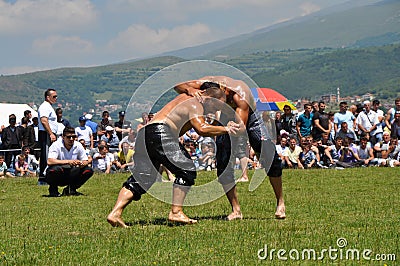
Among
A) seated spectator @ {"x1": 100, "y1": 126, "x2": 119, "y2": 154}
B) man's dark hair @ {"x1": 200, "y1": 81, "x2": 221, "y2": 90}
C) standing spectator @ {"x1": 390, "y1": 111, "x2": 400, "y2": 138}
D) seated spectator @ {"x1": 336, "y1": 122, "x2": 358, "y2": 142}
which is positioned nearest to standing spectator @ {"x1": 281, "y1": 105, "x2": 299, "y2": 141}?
seated spectator @ {"x1": 336, "y1": 122, "x2": 358, "y2": 142}

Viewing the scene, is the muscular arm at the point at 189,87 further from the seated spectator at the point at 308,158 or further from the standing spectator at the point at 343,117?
the standing spectator at the point at 343,117

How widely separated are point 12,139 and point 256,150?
1279 centimetres

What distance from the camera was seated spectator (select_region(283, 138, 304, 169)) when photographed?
18770mm

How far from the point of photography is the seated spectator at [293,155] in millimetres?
18770

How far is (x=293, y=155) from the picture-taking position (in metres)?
18.8

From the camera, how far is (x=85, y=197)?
39.7 ft

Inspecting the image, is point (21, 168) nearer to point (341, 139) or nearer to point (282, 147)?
point (282, 147)

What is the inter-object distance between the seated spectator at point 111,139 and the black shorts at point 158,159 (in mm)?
11383

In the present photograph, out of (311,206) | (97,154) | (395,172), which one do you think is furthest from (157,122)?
(97,154)

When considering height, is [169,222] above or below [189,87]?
below

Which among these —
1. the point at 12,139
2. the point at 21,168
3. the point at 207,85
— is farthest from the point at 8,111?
the point at 207,85

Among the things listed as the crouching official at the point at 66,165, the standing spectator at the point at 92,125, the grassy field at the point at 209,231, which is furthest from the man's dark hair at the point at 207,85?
the standing spectator at the point at 92,125

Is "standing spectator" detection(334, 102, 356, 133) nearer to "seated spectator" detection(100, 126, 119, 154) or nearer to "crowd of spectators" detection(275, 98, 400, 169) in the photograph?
"crowd of spectators" detection(275, 98, 400, 169)

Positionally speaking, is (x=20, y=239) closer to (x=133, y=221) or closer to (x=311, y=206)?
(x=133, y=221)
